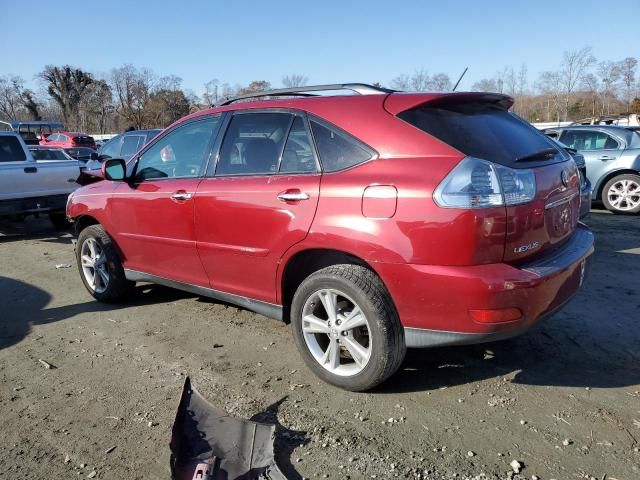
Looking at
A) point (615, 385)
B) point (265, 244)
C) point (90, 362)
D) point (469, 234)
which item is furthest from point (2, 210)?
point (615, 385)

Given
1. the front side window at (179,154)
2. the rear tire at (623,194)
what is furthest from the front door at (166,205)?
the rear tire at (623,194)

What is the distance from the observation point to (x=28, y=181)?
8.59 m

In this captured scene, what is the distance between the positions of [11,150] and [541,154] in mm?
9195

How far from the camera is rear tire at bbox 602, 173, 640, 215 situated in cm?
934

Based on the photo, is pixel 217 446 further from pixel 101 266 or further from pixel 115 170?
pixel 101 266

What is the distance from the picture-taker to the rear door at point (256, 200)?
3.21 metres

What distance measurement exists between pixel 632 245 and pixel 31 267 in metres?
7.85

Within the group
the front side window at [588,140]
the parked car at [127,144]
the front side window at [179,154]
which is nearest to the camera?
the front side window at [179,154]

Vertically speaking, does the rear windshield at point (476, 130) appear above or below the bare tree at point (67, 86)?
below

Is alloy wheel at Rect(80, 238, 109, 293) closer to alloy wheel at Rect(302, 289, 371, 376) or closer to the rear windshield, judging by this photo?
alloy wheel at Rect(302, 289, 371, 376)

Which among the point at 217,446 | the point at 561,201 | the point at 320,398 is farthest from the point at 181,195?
the point at 561,201

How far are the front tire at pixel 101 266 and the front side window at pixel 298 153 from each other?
2316 millimetres

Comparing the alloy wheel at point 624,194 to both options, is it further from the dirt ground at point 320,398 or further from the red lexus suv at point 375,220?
the red lexus suv at point 375,220

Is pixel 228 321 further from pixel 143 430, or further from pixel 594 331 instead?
pixel 594 331
